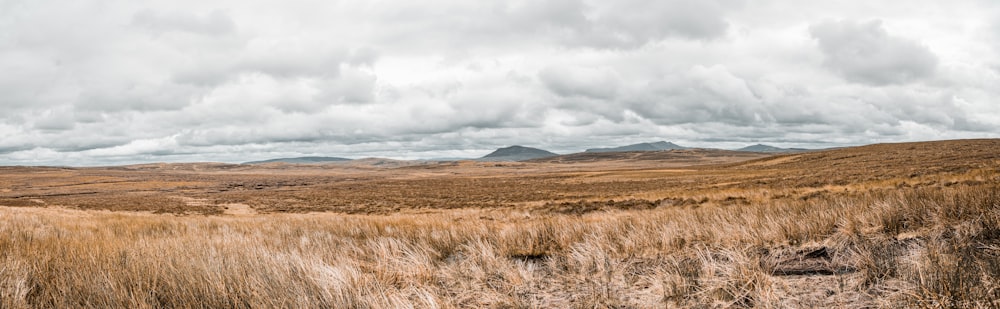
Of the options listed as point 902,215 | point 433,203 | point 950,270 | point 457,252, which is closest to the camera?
point 950,270

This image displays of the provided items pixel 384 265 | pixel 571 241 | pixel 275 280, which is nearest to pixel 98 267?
pixel 275 280

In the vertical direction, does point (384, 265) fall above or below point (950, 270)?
below

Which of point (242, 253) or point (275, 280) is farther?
point (242, 253)

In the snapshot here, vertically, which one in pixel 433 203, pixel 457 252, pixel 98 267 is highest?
pixel 98 267

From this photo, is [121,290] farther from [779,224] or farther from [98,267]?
[779,224]

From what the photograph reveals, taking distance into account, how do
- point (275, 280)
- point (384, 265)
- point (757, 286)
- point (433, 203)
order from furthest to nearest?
point (433, 203), point (384, 265), point (275, 280), point (757, 286)

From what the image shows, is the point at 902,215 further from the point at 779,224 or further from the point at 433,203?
the point at 433,203

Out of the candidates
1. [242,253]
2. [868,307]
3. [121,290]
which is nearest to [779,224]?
[868,307]

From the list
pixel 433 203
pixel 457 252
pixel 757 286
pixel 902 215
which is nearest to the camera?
pixel 757 286

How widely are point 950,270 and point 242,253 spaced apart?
7088 millimetres

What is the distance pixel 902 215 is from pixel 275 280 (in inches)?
318

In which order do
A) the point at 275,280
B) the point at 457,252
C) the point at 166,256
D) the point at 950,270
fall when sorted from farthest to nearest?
the point at 457,252, the point at 166,256, the point at 275,280, the point at 950,270

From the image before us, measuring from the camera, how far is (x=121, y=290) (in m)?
4.04

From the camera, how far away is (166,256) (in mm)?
5426
